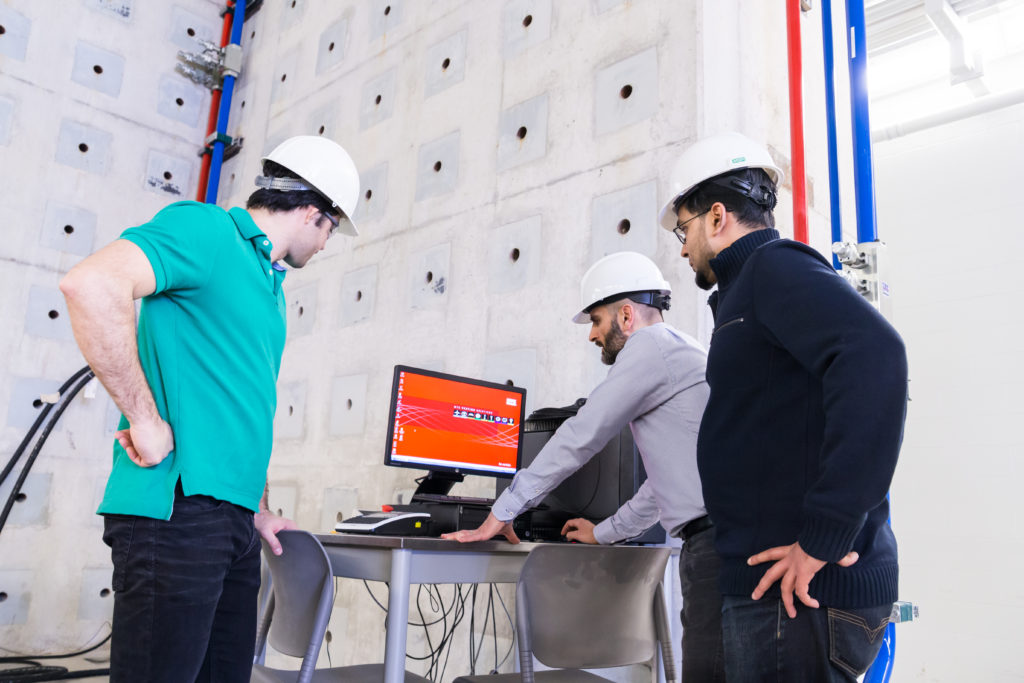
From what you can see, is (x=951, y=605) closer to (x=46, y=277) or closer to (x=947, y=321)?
(x=947, y=321)

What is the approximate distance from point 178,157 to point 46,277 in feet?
4.44

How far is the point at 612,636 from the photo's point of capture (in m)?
1.99

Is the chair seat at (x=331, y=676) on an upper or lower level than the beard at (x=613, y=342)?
lower

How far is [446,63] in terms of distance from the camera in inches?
159

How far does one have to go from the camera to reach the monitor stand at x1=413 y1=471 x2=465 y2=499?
267cm

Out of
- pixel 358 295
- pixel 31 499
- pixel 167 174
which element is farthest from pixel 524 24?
pixel 31 499

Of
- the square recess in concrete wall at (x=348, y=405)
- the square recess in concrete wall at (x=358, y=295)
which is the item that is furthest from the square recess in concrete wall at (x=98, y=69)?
the square recess in concrete wall at (x=348, y=405)

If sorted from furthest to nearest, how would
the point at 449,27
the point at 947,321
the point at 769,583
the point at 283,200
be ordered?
1. the point at 947,321
2. the point at 449,27
3. the point at 283,200
4. the point at 769,583

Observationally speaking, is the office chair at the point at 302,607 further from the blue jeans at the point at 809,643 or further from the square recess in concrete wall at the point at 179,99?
the square recess in concrete wall at the point at 179,99

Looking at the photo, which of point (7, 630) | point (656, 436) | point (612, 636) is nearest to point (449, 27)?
point (656, 436)

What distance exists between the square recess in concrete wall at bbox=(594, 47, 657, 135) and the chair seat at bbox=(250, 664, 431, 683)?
2.23 meters

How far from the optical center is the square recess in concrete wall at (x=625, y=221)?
9.39 feet

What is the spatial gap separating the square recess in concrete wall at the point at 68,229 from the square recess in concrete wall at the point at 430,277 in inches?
96.3

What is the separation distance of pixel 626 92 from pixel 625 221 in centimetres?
58
